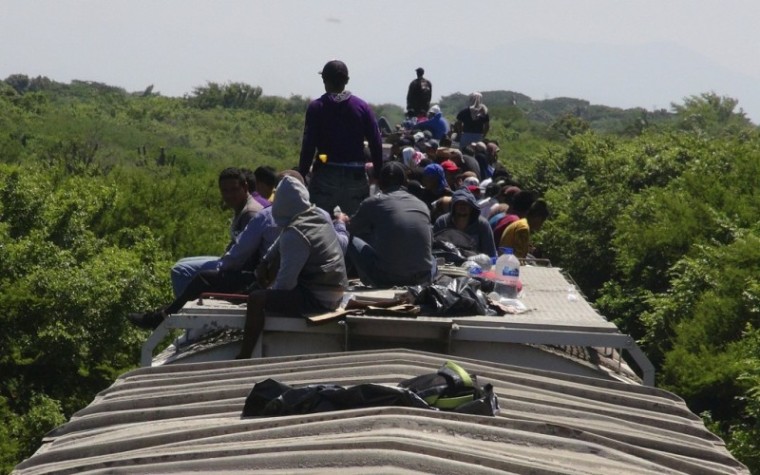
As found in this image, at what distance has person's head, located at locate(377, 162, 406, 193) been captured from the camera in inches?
424

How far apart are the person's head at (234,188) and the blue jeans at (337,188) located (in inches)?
54.0

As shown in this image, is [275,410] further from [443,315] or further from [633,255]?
[633,255]

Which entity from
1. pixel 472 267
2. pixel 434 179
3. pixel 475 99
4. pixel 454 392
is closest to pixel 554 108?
pixel 475 99

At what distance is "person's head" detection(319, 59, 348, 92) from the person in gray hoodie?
2.83m

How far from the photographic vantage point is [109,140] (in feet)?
245

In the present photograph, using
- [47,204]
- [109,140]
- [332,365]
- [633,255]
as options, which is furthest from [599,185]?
[109,140]

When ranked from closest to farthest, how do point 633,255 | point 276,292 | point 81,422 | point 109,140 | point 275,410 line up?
point 275,410 → point 81,422 → point 276,292 → point 633,255 → point 109,140

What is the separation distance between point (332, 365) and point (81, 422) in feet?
4.15

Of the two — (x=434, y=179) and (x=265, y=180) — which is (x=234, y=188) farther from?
(x=434, y=179)

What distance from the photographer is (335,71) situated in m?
12.1

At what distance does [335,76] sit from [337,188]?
87 cm

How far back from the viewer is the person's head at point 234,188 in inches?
429

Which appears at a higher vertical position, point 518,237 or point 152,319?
point 518,237

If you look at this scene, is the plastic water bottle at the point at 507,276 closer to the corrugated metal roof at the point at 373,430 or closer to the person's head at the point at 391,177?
the person's head at the point at 391,177
